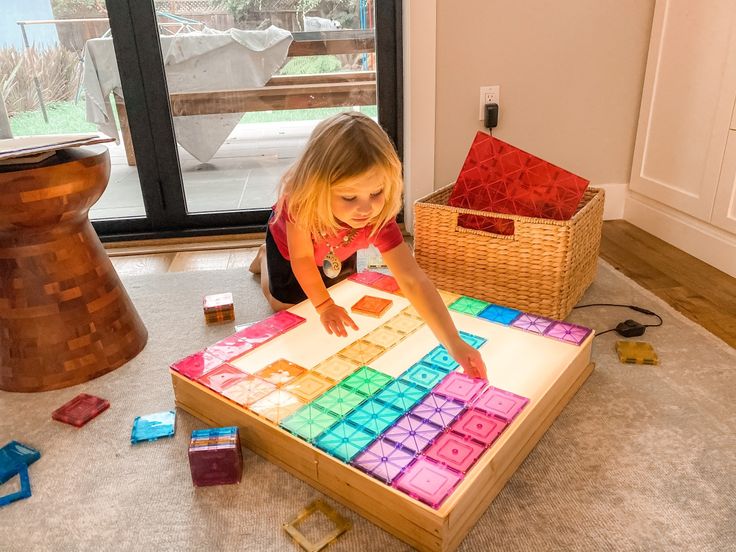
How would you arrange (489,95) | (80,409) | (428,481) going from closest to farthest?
(428,481)
(80,409)
(489,95)

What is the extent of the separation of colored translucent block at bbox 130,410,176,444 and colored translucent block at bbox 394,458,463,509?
1.53 feet

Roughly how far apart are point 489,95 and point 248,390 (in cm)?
129

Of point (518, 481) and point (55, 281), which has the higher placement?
point (55, 281)

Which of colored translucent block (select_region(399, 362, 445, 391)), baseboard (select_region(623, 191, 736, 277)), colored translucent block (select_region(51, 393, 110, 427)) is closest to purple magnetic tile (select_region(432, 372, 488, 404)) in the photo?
colored translucent block (select_region(399, 362, 445, 391))

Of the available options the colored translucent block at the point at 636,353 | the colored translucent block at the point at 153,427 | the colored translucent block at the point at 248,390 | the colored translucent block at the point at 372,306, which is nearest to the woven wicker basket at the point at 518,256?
the colored translucent block at the point at 636,353

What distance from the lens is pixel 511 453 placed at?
34.7 inches

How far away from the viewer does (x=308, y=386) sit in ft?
3.23

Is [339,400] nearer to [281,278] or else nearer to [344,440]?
[344,440]

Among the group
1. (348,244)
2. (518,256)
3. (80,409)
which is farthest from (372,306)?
(80,409)

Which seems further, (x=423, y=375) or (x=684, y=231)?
(x=684, y=231)

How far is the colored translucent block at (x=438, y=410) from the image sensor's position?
0.89m

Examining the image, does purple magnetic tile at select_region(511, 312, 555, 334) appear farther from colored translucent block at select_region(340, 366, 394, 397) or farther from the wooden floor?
the wooden floor

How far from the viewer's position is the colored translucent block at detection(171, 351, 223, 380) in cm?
104

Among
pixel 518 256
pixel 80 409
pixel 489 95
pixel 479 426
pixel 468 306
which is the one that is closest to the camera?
pixel 479 426
